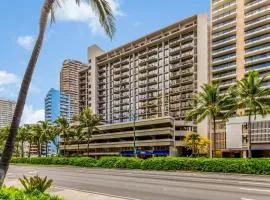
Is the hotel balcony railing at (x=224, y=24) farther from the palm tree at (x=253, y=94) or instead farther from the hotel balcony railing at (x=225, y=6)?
the palm tree at (x=253, y=94)

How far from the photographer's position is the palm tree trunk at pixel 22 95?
10812 mm

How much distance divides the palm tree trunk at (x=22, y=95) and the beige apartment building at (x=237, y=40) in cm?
8879

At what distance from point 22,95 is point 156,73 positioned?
4590 inches

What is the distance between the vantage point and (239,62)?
103 metres

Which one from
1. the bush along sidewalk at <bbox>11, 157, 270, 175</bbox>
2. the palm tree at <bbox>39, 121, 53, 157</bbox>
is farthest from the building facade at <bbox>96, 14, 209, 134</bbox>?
the bush along sidewalk at <bbox>11, 157, 270, 175</bbox>

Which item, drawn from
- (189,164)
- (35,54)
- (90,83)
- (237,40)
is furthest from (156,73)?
(35,54)

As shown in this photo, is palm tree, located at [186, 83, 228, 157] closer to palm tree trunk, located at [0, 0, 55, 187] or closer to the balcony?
palm tree trunk, located at [0, 0, 55, 187]

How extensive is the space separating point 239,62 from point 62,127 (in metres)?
47.4

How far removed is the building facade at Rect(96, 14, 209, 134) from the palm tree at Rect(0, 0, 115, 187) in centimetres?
9425

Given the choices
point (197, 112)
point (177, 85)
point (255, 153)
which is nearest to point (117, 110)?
point (177, 85)

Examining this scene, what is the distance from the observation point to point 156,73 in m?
127

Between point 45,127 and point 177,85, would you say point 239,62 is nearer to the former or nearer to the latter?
point 177,85

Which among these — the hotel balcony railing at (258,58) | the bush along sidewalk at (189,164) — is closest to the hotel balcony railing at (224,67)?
the hotel balcony railing at (258,58)

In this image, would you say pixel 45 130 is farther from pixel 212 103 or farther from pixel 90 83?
pixel 212 103
